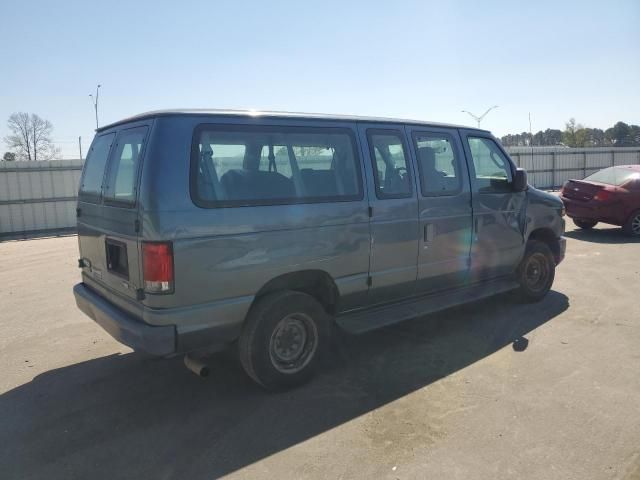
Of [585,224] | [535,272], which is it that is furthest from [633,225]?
[535,272]

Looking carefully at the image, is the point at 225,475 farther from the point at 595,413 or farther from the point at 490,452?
the point at 595,413

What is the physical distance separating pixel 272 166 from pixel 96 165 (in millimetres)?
1740

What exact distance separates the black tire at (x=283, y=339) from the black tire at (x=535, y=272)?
3.01 meters

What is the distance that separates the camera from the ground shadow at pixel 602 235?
10578 mm

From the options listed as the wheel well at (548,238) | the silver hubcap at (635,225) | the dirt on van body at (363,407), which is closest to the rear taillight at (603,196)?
the silver hubcap at (635,225)

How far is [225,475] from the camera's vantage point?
291cm

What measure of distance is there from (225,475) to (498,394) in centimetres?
213

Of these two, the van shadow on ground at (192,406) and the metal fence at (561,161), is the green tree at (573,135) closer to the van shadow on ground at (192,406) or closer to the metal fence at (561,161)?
the metal fence at (561,161)

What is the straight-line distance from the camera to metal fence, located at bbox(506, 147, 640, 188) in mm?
25750

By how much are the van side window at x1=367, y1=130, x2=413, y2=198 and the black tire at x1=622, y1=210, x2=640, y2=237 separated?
28.1ft

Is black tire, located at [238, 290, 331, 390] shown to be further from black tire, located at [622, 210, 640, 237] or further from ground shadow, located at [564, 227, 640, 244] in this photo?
black tire, located at [622, 210, 640, 237]

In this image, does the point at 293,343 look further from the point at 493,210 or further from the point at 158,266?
the point at 493,210

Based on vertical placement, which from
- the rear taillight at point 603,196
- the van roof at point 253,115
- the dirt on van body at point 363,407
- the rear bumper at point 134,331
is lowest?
the dirt on van body at point 363,407

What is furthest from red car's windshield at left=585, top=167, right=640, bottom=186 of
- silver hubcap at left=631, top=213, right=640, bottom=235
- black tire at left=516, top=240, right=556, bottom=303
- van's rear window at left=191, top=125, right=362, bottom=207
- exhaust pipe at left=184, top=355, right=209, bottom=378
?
exhaust pipe at left=184, top=355, right=209, bottom=378
